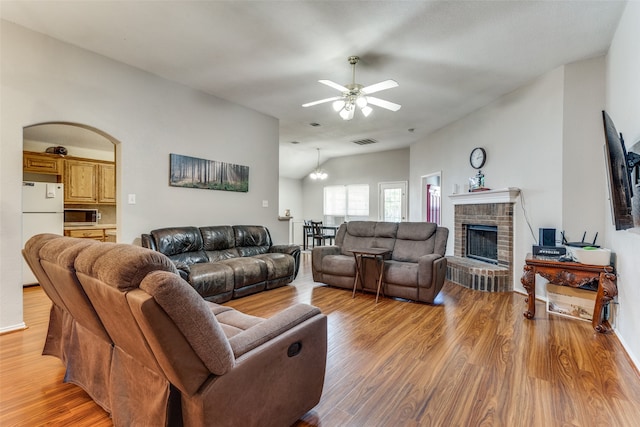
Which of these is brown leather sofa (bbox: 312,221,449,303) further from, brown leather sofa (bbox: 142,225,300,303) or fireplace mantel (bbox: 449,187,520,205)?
fireplace mantel (bbox: 449,187,520,205)

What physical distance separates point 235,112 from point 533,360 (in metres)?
4.81

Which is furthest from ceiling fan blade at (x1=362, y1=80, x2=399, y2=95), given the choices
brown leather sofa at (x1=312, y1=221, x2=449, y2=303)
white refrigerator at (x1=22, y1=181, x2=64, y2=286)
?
white refrigerator at (x1=22, y1=181, x2=64, y2=286)

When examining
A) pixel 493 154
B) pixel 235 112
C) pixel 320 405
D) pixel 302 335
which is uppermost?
pixel 235 112

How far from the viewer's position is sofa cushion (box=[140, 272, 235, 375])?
3.18ft

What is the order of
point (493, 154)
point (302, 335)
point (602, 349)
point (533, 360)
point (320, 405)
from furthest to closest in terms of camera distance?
point (493, 154) < point (602, 349) < point (533, 360) < point (320, 405) < point (302, 335)

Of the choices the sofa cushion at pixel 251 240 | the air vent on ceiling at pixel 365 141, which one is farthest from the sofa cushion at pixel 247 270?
the air vent on ceiling at pixel 365 141

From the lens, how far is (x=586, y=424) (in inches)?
61.4

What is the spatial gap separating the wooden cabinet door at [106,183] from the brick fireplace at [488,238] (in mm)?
6141

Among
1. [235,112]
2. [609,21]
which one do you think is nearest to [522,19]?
[609,21]

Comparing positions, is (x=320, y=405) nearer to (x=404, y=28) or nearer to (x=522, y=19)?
(x=404, y=28)

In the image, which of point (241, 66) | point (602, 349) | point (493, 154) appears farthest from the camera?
point (493, 154)

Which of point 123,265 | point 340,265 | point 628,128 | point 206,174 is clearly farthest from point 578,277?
point 206,174

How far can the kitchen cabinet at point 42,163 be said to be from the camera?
447 cm

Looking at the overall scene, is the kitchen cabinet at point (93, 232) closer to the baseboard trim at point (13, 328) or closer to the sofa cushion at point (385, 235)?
the baseboard trim at point (13, 328)
